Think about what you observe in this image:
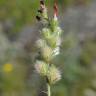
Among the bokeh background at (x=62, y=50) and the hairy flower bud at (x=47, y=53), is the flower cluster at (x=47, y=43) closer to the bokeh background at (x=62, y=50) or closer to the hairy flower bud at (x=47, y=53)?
the hairy flower bud at (x=47, y=53)

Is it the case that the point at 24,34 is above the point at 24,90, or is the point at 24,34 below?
above

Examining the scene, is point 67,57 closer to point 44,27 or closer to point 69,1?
point 69,1

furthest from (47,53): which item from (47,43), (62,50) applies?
(62,50)

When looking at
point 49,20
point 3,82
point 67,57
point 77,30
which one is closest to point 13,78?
point 3,82

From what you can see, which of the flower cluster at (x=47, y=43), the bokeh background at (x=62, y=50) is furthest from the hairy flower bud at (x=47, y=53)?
the bokeh background at (x=62, y=50)

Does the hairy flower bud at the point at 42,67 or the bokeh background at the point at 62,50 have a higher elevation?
the bokeh background at the point at 62,50

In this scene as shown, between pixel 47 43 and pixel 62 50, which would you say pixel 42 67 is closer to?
pixel 47 43
